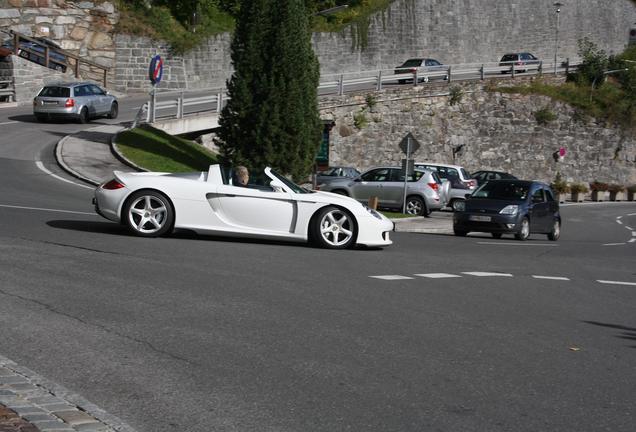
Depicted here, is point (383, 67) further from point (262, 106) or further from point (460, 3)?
point (262, 106)

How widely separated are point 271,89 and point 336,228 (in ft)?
58.1

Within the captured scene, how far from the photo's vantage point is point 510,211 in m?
26.5

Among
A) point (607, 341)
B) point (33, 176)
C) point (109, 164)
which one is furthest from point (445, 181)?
point (607, 341)

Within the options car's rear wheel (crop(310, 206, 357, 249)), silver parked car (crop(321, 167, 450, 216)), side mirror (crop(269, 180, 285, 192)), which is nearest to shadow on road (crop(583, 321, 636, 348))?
car's rear wheel (crop(310, 206, 357, 249))

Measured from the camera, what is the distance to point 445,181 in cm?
3675

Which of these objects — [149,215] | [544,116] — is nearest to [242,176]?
[149,215]

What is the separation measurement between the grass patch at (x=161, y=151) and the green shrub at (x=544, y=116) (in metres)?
27.4

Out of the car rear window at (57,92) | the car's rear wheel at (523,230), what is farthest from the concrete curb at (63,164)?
the car's rear wheel at (523,230)

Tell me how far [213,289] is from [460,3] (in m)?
64.2

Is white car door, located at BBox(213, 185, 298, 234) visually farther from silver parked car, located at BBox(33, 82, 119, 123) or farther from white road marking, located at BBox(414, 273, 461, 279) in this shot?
silver parked car, located at BBox(33, 82, 119, 123)

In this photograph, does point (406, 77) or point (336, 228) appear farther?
point (406, 77)

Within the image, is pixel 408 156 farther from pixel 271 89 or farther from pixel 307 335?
pixel 307 335

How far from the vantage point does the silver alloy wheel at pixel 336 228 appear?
53.0ft

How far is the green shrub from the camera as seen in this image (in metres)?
62.4
